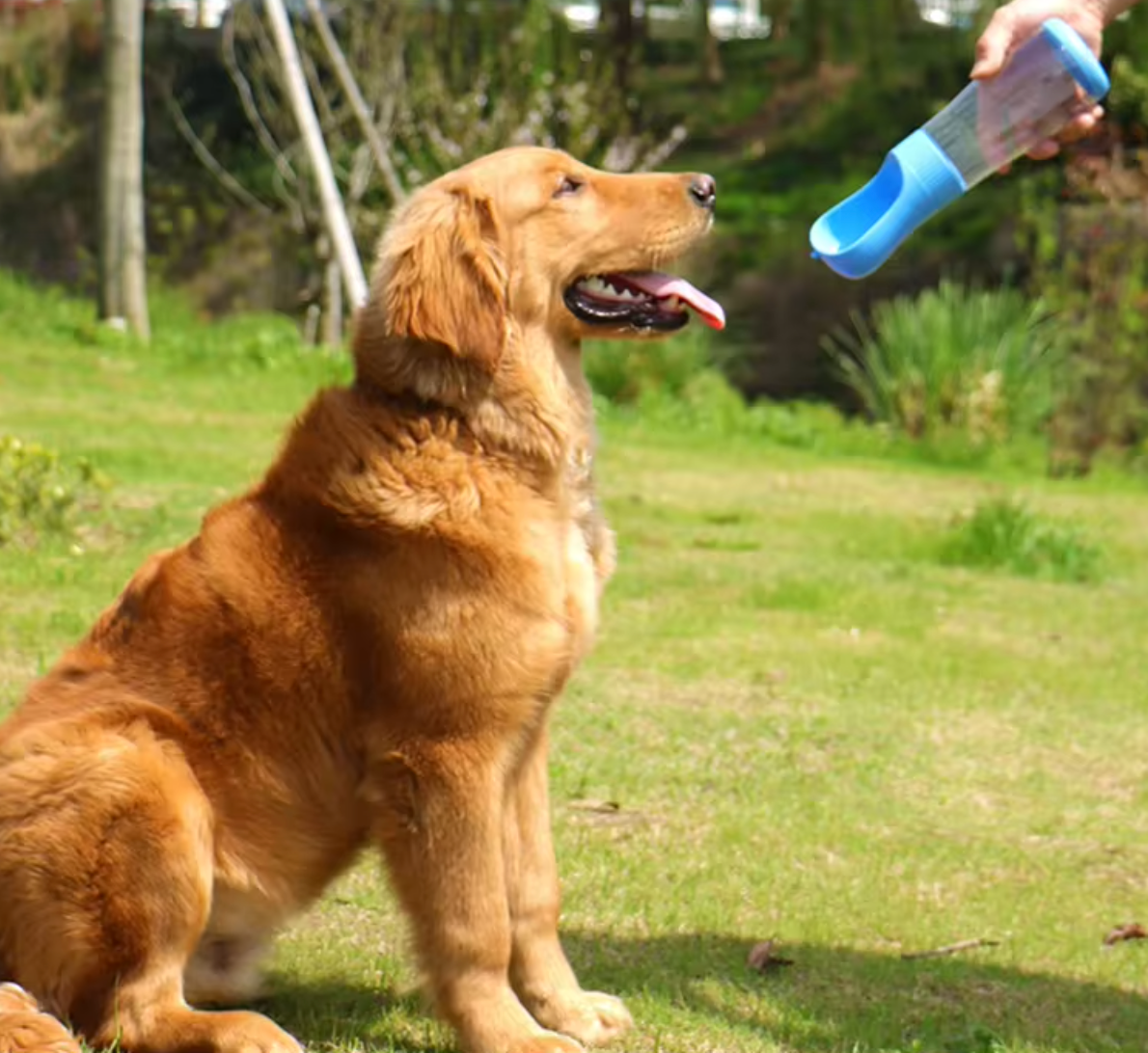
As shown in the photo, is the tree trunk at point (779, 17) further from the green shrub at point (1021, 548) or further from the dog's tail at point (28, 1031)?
the dog's tail at point (28, 1031)

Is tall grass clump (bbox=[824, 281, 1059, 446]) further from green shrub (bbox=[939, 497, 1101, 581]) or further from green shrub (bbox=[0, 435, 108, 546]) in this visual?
green shrub (bbox=[0, 435, 108, 546])

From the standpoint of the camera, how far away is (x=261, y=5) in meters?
20.0

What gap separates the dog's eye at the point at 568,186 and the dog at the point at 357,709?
0.20 m

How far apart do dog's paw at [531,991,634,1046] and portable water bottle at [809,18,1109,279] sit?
1.81 metres

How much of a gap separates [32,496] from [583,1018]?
228 inches

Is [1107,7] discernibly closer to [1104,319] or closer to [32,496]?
[32,496]

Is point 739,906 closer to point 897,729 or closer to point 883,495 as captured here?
point 897,729

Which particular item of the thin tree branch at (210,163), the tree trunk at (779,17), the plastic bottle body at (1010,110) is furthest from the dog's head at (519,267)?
the tree trunk at (779,17)

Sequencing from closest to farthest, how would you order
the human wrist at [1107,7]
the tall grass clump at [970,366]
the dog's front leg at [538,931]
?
the dog's front leg at [538,931]
the human wrist at [1107,7]
the tall grass clump at [970,366]

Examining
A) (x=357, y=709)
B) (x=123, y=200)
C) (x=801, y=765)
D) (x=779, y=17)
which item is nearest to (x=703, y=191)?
(x=357, y=709)

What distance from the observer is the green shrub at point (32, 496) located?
30.8 ft

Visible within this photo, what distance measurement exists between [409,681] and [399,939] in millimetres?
1274

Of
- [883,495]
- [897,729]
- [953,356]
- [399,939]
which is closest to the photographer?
[399,939]

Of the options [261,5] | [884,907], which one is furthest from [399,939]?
Result: [261,5]
